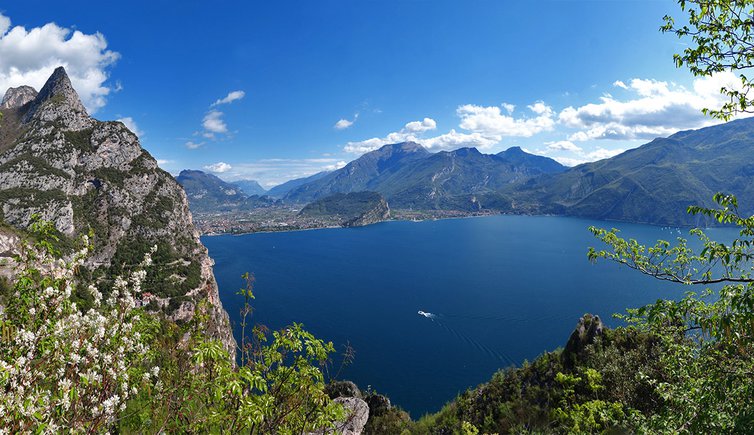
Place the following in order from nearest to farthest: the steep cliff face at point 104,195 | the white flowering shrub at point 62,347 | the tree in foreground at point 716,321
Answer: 1. the white flowering shrub at point 62,347
2. the tree in foreground at point 716,321
3. the steep cliff face at point 104,195

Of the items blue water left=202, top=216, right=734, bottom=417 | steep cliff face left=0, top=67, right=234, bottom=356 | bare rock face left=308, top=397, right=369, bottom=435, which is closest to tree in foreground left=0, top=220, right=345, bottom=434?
bare rock face left=308, top=397, right=369, bottom=435

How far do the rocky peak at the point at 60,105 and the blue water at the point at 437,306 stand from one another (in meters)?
84.7

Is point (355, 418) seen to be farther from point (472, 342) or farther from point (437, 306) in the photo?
point (437, 306)

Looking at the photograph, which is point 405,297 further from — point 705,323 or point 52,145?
point 52,145

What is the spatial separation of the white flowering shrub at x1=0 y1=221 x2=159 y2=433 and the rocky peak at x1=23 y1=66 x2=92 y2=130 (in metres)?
182

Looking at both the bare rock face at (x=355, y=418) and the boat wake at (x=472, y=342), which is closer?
the bare rock face at (x=355, y=418)

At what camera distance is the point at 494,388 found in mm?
34281

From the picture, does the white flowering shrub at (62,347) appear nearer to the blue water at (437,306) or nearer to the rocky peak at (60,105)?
the blue water at (437,306)

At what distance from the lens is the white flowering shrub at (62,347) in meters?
→ 4.57

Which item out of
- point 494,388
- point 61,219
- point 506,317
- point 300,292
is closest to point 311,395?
point 494,388

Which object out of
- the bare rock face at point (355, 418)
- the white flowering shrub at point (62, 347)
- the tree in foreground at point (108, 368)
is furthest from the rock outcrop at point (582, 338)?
the white flowering shrub at point (62, 347)

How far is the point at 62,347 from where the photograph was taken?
16.7ft

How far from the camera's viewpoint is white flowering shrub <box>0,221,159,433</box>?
180 inches

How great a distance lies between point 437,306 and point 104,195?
121 metres
